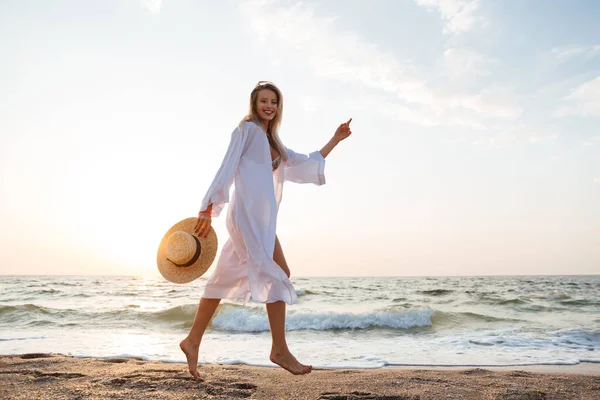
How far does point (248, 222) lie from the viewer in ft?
10.6

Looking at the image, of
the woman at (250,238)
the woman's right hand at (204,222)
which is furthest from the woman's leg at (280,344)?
the woman's right hand at (204,222)

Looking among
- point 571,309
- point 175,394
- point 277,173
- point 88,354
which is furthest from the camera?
point 571,309

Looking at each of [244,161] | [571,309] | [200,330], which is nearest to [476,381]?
[200,330]

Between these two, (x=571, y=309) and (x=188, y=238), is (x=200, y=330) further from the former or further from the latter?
(x=571, y=309)

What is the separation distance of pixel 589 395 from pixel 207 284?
2.66 metres

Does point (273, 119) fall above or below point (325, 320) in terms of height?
above

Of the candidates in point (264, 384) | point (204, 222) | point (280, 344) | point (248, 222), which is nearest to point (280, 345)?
point (280, 344)

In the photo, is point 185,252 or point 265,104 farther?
point 265,104

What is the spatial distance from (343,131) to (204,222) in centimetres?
142

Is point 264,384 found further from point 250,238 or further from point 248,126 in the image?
point 248,126

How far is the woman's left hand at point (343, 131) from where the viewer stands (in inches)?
153

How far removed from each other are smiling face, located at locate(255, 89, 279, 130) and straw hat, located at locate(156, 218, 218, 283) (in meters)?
0.88

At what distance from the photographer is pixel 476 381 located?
3652mm

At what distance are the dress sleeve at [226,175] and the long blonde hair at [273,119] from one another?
0.61ft
